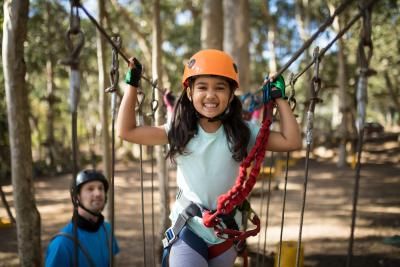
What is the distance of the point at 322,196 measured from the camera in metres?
7.98

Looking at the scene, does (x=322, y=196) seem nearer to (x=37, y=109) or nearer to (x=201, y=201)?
(x=201, y=201)

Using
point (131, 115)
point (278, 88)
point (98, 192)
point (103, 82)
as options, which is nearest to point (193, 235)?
point (131, 115)

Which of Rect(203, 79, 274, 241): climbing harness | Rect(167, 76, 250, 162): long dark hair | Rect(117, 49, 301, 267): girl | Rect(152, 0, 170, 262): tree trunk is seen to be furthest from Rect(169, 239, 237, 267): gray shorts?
Rect(152, 0, 170, 262): tree trunk

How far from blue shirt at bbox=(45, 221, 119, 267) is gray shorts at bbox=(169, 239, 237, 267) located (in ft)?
2.47

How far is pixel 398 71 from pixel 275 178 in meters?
10.9

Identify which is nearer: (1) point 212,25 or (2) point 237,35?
(1) point 212,25

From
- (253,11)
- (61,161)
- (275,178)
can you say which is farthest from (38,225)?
(253,11)

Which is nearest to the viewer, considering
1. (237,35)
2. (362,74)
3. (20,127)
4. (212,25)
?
(362,74)

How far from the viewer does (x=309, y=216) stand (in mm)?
6336

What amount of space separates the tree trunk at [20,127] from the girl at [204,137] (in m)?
1.21

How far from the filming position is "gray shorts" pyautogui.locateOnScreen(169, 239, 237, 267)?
1.43 metres

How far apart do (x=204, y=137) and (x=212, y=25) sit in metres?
3.14

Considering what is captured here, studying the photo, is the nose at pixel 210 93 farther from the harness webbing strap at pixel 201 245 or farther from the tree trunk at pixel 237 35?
the tree trunk at pixel 237 35

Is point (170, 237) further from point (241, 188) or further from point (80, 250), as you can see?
point (80, 250)
